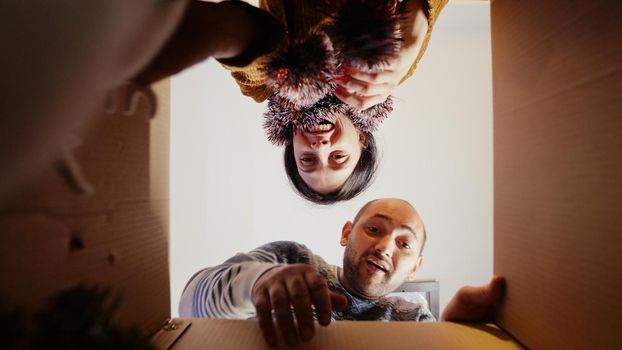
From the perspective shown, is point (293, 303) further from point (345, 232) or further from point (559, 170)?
point (345, 232)

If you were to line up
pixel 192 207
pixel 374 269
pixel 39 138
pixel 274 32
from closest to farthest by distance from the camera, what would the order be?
pixel 39 138, pixel 274 32, pixel 374 269, pixel 192 207

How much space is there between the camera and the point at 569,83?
378 mm

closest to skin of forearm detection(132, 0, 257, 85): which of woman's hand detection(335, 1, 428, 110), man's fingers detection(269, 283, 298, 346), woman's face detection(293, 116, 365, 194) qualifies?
woman's hand detection(335, 1, 428, 110)

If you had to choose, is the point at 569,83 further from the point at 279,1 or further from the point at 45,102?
the point at 45,102

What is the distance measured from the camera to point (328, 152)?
2.66 feet

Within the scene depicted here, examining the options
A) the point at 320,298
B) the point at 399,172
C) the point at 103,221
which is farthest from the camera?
the point at 399,172

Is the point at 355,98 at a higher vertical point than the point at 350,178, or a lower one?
higher

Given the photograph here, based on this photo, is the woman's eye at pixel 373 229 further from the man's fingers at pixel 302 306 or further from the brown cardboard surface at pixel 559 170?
the man's fingers at pixel 302 306

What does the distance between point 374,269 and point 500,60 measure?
1.39 ft

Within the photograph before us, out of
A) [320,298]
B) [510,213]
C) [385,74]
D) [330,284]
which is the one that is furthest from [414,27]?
[330,284]

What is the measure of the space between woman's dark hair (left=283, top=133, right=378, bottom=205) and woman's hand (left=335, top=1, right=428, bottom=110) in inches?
11.8

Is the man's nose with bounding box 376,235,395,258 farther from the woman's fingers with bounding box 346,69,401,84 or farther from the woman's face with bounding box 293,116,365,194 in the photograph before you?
the woman's fingers with bounding box 346,69,401,84

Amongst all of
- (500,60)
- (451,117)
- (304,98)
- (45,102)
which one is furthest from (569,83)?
(451,117)

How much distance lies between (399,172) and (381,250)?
34 cm
